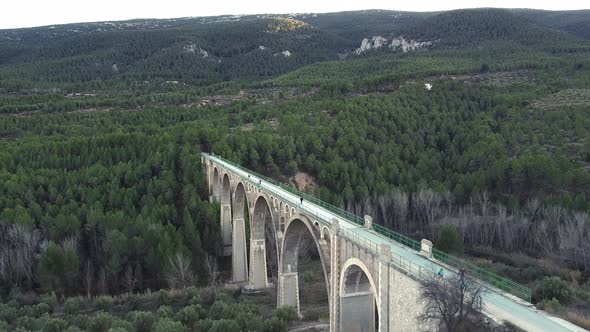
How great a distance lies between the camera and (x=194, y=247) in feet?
161

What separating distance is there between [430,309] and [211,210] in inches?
1494

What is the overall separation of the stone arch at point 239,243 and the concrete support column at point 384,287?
88.9 feet

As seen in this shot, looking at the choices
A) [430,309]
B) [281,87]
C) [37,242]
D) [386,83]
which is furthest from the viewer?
[281,87]

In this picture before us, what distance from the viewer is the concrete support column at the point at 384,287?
21752mm

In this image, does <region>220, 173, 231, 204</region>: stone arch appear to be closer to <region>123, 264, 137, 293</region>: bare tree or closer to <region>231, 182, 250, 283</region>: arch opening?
<region>231, 182, 250, 283</region>: arch opening

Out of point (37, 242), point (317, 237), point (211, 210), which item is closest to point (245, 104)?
point (211, 210)

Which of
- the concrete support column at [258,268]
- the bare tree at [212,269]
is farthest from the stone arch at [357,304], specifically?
the bare tree at [212,269]

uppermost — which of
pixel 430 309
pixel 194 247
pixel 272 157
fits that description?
pixel 430 309

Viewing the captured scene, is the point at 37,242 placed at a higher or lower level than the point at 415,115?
lower

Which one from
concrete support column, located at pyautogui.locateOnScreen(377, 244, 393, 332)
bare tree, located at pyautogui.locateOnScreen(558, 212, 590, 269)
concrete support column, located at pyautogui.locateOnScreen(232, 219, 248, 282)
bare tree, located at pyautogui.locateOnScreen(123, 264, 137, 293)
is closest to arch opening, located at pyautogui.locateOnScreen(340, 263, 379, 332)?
concrete support column, located at pyautogui.locateOnScreen(377, 244, 393, 332)

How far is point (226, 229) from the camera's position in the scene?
53250 mm

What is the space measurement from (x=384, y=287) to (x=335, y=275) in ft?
17.6

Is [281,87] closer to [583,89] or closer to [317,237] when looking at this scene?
[583,89]

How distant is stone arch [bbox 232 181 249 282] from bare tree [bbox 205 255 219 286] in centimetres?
177
